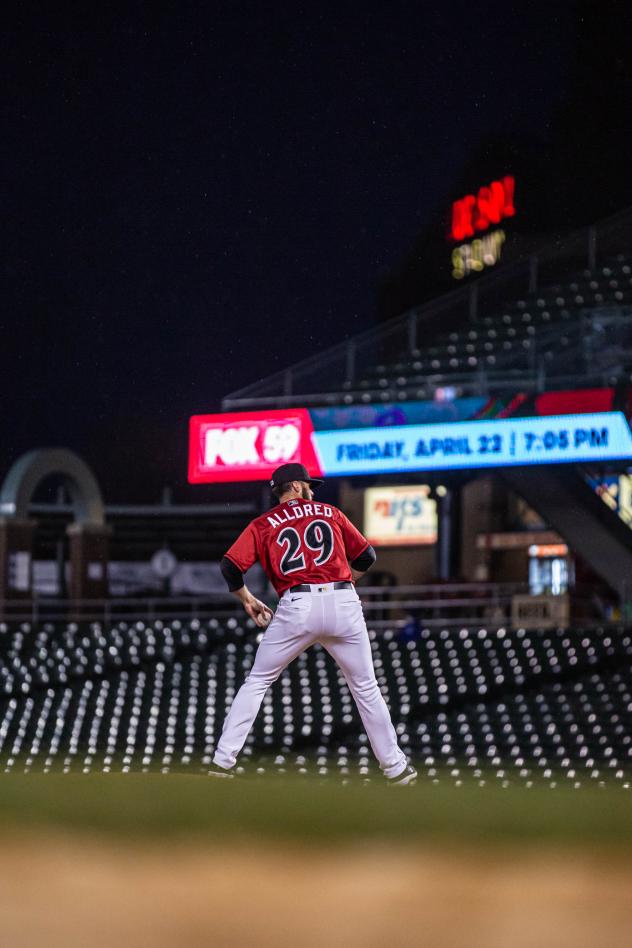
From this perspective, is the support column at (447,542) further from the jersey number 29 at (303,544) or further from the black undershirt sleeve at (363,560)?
the jersey number 29 at (303,544)

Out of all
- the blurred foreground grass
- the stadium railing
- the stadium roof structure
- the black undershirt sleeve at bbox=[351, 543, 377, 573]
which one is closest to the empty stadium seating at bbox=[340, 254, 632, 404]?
the stadium roof structure

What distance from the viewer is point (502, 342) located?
23.0m

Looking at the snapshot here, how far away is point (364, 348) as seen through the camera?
23453mm

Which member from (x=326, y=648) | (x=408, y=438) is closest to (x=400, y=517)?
(x=408, y=438)

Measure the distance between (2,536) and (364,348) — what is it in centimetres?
882

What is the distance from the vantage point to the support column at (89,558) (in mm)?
28016

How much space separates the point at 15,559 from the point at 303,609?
21730 millimetres

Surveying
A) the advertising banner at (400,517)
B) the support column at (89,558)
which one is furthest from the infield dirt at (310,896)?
the advertising banner at (400,517)

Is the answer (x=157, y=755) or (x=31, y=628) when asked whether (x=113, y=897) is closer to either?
(x=157, y=755)

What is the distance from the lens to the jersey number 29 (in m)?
6.07

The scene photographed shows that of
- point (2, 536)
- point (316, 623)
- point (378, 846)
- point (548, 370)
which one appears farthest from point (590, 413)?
point (378, 846)

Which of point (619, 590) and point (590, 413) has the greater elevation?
point (590, 413)

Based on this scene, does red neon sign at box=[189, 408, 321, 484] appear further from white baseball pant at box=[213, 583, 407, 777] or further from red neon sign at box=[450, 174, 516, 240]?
white baseball pant at box=[213, 583, 407, 777]

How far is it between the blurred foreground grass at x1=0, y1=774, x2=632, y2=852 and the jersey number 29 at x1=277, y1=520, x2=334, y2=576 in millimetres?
2820
